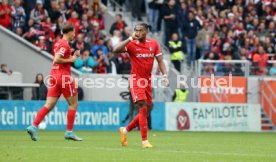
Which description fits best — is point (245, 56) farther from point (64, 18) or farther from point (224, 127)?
point (64, 18)

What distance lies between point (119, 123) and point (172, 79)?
3.49 m

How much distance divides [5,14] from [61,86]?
1300cm

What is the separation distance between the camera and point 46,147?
57.2 feet

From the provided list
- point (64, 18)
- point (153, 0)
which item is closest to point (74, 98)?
point (64, 18)

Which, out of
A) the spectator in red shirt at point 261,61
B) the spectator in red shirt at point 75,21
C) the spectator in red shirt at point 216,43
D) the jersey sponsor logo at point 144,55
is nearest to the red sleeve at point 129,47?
the jersey sponsor logo at point 144,55

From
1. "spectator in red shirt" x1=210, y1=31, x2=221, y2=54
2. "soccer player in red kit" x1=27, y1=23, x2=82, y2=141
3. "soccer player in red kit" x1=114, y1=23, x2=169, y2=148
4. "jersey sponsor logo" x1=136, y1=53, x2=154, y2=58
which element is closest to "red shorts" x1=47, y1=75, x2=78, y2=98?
"soccer player in red kit" x1=27, y1=23, x2=82, y2=141

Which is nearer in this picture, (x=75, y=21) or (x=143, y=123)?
(x=143, y=123)

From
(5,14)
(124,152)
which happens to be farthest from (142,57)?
(5,14)

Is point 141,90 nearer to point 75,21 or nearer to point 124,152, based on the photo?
point 124,152

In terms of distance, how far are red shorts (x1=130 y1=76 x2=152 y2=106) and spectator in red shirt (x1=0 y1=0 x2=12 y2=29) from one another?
14697 mm

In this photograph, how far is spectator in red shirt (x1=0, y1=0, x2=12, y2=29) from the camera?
31.8 metres

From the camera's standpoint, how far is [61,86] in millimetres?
19500

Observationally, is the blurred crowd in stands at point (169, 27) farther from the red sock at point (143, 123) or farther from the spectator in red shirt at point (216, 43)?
the red sock at point (143, 123)

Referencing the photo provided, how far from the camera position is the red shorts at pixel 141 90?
17766mm
